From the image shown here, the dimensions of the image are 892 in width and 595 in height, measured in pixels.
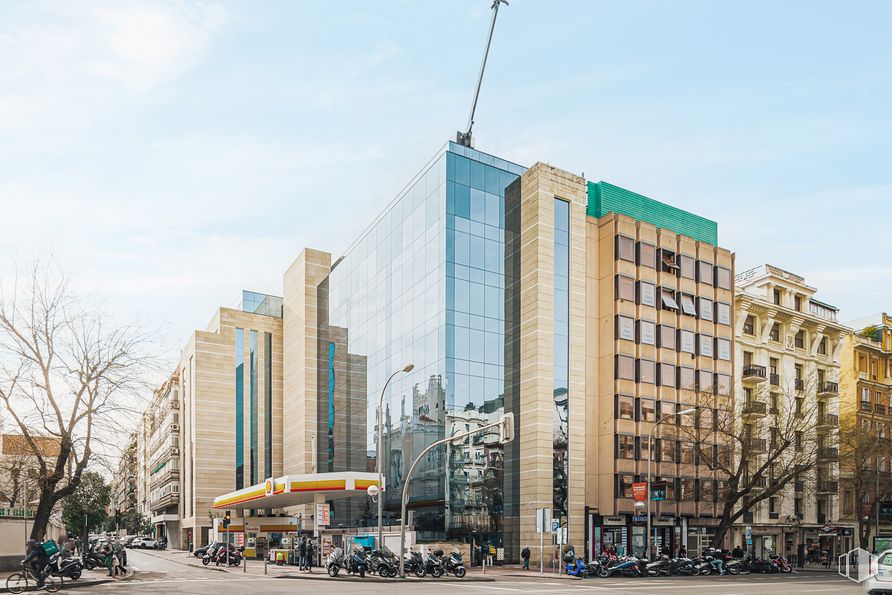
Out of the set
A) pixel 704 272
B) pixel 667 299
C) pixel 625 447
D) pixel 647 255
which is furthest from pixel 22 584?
pixel 704 272

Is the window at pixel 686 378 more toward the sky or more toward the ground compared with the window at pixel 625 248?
more toward the ground

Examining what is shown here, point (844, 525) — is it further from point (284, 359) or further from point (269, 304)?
point (269, 304)

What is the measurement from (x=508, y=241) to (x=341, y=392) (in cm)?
2318

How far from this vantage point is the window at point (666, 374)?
54.2 metres

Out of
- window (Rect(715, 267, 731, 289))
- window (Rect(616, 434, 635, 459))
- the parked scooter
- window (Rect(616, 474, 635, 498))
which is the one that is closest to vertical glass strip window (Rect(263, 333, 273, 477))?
window (Rect(616, 474, 635, 498))

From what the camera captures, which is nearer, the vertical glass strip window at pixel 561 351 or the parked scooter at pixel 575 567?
the parked scooter at pixel 575 567

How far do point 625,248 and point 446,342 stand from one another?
46.8 ft

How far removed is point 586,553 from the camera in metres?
49.0

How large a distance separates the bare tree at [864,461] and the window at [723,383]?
7723mm

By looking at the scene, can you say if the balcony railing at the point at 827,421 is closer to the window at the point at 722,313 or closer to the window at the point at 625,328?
the window at the point at 722,313

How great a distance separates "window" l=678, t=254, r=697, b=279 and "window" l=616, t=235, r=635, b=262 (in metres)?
4.63

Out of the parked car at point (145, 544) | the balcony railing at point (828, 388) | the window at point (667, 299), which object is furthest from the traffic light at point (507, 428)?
the parked car at point (145, 544)

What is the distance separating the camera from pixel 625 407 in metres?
52.2

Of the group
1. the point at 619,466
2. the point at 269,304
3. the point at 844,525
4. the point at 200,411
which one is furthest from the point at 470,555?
the point at 269,304
